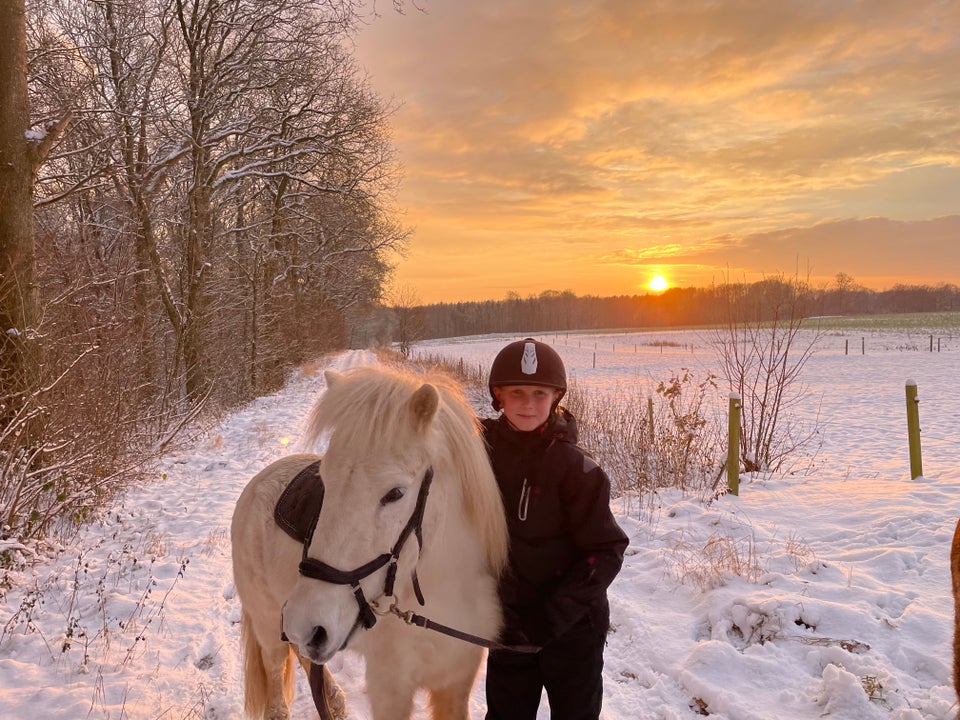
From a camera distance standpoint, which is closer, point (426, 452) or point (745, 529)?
point (426, 452)

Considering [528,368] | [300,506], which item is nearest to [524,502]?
[528,368]

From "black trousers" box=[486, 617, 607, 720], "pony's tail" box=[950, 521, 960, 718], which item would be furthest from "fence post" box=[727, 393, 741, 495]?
"black trousers" box=[486, 617, 607, 720]

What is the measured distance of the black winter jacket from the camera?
1.93 meters

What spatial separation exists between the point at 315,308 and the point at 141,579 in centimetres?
2155

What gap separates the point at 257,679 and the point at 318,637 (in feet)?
5.74

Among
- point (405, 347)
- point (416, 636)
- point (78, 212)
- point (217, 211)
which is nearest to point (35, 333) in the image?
point (416, 636)

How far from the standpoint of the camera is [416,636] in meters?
1.91

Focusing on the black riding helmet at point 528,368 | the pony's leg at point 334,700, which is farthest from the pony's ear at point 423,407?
the pony's leg at point 334,700

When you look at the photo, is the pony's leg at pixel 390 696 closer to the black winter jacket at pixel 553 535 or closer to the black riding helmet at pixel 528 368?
the black winter jacket at pixel 553 535

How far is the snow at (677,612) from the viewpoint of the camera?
Answer: 9.00ft

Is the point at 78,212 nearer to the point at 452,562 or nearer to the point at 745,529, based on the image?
the point at 452,562

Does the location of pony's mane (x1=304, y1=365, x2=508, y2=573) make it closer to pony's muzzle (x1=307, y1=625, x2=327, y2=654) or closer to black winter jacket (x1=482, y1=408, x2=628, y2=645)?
black winter jacket (x1=482, y1=408, x2=628, y2=645)

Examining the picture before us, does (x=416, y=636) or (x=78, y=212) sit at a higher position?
(x=78, y=212)

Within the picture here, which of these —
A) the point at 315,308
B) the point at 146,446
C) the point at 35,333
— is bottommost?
the point at 146,446
